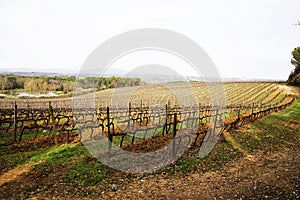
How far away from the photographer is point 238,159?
30.0 feet

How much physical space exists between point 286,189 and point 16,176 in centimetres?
808

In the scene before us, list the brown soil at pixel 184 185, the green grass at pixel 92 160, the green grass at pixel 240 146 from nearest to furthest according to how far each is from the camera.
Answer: the brown soil at pixel 184 185
the green grass at pixel 92 160
the green grass at pixel 240 146

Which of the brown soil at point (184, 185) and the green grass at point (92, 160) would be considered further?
the green grass at point (92, 160)

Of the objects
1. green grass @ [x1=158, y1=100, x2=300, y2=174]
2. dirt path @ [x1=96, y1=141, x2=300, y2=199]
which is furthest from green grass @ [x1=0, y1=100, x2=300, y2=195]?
dirt path @ [x1=96, y1=141, x2=300, y2=199]

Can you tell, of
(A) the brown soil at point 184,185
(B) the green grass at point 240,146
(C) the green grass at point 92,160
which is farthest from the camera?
(B) the green grass at point 240,146

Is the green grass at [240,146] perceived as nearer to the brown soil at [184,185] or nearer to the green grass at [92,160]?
the green grass at [92,160]

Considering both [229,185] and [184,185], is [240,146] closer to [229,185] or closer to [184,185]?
[229,185]

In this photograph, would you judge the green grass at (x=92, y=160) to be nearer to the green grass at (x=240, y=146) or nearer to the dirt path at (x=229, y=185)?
the green grass at (x=240, y=146)

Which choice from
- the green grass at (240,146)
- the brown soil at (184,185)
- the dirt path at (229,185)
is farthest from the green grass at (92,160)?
the dirt path at (229,185)

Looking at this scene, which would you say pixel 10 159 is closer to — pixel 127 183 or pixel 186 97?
pixel 127 183

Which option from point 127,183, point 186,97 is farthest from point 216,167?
point 186,97

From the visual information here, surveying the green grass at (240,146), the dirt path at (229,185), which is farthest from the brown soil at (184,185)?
the green grass at (240,146)

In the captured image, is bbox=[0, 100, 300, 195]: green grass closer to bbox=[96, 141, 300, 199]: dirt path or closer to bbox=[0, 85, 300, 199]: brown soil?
bbox=[0, 85, 300, 199]: brown soil

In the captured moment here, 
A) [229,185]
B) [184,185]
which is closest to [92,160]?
[184,185]
